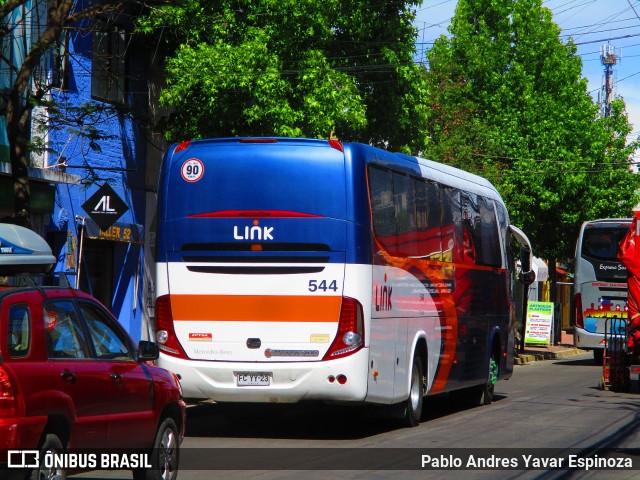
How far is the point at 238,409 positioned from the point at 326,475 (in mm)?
6377

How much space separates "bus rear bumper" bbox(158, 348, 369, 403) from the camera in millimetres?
13242

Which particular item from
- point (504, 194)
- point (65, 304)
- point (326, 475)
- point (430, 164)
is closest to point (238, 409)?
point (430, 164)

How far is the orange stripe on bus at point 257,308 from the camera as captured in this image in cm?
1337

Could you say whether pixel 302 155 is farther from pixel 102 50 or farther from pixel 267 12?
pixel 102 50

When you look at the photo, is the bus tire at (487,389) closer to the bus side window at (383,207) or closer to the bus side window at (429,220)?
the bus side window at (429,220)

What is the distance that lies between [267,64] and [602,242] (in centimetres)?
1235

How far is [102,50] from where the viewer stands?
77.6 feet

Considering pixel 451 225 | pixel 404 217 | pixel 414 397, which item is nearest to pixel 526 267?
pixel 451 225

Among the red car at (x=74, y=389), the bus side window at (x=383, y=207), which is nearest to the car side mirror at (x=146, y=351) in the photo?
the red car at (x=74, y=389)

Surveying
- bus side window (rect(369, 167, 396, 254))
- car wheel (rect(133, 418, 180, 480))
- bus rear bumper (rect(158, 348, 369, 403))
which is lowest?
car wheel (rect(133, 418, 180, 480))

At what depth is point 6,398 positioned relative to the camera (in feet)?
23.7

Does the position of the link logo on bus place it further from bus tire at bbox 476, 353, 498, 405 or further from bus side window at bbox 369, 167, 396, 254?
bus tire at bbox 476, 353, 498, 405

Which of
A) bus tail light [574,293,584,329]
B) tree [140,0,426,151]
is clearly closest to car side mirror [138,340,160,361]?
A: tree [140,0,426,151]

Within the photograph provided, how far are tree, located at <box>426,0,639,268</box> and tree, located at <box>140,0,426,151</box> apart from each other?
1187 cm
